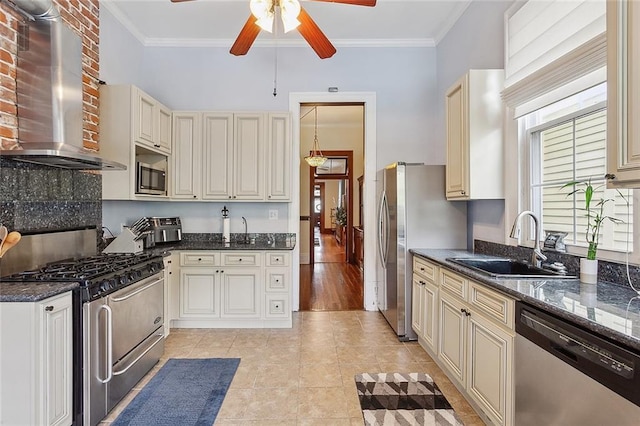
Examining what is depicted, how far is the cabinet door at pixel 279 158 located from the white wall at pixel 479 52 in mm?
1937

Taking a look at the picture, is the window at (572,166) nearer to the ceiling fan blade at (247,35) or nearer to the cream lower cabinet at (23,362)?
the ceiling fan blade at (247,35)

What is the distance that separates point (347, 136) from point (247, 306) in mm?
4905

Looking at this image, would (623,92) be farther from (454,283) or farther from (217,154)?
(217,154)

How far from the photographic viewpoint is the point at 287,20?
6.99 feet

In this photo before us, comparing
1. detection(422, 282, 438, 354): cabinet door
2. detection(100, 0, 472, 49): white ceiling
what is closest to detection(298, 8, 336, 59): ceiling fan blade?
detection(100, 0, 472, 49): white ceiling

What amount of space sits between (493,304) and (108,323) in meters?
2.21

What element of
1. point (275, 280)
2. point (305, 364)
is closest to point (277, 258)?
point (275, 280)

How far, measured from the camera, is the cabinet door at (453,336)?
2146 mm

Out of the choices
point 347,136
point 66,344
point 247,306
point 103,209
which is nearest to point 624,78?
point 66,344

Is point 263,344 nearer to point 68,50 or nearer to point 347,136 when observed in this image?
point 68,50

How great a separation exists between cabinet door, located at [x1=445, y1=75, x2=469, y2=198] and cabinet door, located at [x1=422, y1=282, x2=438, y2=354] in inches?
33.3

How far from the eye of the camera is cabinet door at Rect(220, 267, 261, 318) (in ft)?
11.3

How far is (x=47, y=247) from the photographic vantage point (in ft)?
7.66

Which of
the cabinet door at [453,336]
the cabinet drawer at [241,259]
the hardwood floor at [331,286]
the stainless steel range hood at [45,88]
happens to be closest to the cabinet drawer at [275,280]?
the cabinet drawer at [241,259]
